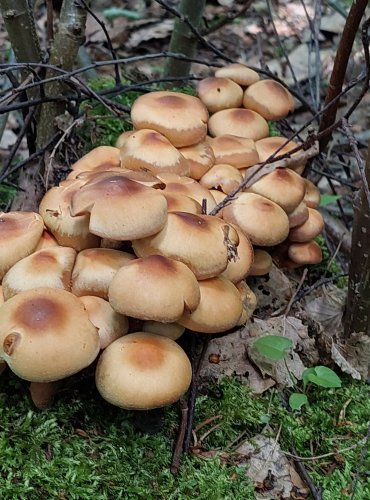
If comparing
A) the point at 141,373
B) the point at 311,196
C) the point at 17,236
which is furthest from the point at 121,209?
the point at 311,196

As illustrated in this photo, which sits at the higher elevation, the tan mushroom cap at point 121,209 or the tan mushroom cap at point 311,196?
the tan mushroom cap at point 121,209

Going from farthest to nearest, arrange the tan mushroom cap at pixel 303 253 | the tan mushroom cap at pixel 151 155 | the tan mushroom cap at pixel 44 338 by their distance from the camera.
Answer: the tan mushroom cap at pixel 303 253 → the tan mushroom cap at pixel 151 155 → the tan mushroom cap at pixel 44 338

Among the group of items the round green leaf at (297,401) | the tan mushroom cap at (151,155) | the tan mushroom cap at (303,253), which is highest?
the tan mushroom cap at (151,155)

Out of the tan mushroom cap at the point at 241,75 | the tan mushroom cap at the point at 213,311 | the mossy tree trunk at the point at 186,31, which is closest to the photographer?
the tan mushroom cap at the point at 213,311

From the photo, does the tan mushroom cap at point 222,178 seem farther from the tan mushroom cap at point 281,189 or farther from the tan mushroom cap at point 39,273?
the tan mushroom cap at point 39,273

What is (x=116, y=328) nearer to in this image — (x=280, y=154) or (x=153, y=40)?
(x=280, y=154)

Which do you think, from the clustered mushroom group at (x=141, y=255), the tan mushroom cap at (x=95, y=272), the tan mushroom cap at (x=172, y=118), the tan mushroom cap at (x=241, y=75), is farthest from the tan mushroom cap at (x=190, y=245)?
the tan mushroom cap at (x=241, y=75)

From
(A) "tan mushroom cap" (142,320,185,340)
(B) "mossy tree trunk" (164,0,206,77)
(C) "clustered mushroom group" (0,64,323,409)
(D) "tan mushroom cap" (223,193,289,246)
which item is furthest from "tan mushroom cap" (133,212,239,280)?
(B) "mossy tree trunk" (164,0,206,77)

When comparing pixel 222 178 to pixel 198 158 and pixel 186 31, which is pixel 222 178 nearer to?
pixel 198 158
